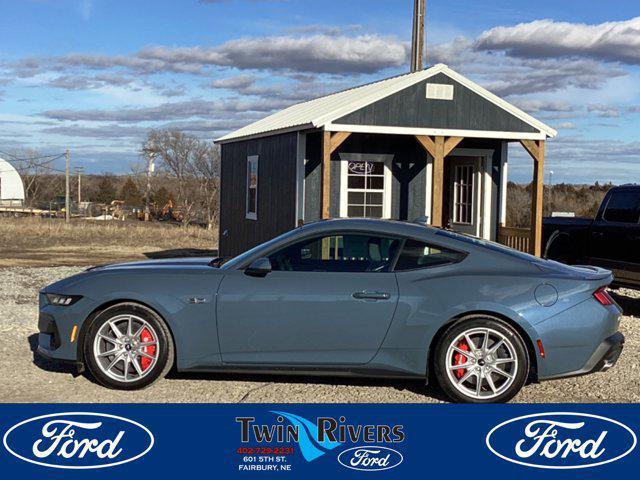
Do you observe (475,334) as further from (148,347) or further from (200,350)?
(148,347)

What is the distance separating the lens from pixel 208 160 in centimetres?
4644

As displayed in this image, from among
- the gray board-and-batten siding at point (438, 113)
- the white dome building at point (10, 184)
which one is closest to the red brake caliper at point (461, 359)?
the gray board-and-batten siding at point (438, 113)

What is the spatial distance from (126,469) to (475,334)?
9.73 ft

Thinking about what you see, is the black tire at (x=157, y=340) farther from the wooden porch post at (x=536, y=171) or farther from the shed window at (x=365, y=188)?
the wooden porch post at (x=536, y=171)

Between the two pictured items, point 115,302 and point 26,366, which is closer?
point 115,302

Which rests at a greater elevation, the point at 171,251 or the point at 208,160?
the point at 208,160

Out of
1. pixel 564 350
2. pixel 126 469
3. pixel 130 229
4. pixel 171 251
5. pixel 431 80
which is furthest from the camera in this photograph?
pixel 130 229

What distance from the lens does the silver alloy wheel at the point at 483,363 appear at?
6.00m

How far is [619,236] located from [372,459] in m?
8.58

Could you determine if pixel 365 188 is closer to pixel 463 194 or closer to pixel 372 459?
pixel 463 194

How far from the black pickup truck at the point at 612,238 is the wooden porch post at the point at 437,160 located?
2151 millimetres

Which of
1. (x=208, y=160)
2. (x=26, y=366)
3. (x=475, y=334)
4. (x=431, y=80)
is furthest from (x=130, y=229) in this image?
(x=475, y=334)

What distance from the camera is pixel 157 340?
6.21 metres

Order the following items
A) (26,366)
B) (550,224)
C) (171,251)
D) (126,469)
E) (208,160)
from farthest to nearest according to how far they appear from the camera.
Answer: (208,160), (171,251), (550,224), (26,366), (126,469)
